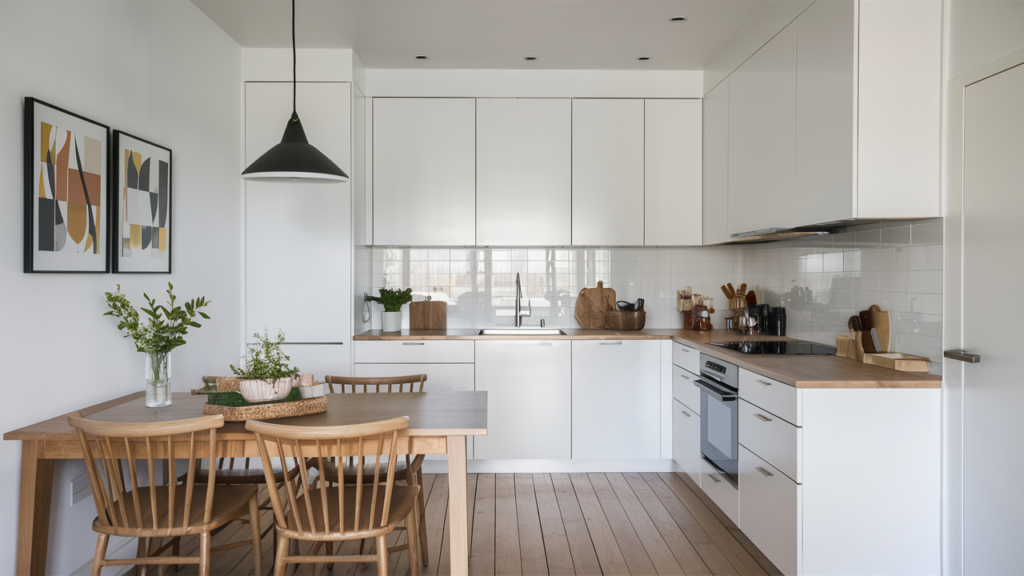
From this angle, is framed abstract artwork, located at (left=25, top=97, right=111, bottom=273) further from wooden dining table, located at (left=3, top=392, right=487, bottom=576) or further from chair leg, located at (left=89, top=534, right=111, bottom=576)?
chair leg, located at (left=89, top=534, right=111, bottom=576)

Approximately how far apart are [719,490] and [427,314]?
2307 millimetres

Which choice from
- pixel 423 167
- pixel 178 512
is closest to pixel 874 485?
pixel 178 512

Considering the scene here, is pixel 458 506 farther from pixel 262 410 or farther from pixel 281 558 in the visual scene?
pixel 262 410

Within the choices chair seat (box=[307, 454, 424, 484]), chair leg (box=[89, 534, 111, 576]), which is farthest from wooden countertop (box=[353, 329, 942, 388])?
chair leg (box=[89, 534, 111, 576])

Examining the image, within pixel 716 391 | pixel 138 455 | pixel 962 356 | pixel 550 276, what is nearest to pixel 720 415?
pixel 716 391

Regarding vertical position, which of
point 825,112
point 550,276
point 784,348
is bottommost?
point 784,348

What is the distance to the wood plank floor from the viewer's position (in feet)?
9.00

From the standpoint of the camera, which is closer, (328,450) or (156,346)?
(328,450)

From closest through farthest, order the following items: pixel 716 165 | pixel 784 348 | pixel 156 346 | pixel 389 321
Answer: pixel 156 346 → pixel 784 348 → pixel 716 165 → pixel 389 321

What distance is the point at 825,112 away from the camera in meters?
2.67

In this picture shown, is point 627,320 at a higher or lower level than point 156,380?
higher

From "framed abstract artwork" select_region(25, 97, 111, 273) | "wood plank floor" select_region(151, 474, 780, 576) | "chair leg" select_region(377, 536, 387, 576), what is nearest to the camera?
"chair leg" select_region(377, 536, 387, 576)

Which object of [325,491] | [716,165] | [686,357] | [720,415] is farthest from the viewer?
[716,165]

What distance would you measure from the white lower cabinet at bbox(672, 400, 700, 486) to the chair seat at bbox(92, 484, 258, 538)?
2.40m
